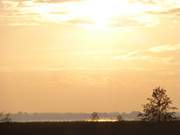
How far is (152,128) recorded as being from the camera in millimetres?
19625

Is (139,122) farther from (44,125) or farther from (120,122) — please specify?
(44,125)

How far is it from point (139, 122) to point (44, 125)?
10.4 feet

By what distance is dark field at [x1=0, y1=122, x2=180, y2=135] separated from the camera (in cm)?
1942

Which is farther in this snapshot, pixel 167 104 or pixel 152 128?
pixel 167 104

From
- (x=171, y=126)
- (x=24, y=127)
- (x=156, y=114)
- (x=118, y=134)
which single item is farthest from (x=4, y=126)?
(x=156, y=114)

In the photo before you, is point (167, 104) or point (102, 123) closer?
point (102, 123)

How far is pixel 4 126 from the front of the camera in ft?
64.5

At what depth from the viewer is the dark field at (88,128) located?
19.4m

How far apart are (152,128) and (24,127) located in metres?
4.19

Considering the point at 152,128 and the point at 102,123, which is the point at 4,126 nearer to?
the point at 102,123

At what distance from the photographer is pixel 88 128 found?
775 inches

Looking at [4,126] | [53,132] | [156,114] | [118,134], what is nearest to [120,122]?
[118,134]

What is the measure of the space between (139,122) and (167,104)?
41.1 meters

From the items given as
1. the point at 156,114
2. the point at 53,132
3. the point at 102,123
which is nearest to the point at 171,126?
the point at 102,123
